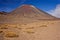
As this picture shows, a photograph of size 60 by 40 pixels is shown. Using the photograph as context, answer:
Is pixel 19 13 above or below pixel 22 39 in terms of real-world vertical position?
above

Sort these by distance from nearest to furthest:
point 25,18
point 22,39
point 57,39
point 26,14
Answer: point 57,39
point 22,39
point 25,18
point 26,14

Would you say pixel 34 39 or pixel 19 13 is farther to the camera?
pixel 19 13

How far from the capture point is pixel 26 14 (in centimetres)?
12912

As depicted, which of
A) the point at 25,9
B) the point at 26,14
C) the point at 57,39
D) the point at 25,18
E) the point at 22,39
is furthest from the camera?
the point at 25,9

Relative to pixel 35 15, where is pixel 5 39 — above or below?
below

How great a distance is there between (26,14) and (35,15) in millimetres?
7741

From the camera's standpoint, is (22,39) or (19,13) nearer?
(22,39)

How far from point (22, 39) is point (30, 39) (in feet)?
2.79

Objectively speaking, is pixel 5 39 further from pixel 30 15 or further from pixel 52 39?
pixel 30 15

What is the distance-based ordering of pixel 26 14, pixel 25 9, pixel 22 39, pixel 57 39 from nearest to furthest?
1. pixel 57 39
2. pixel 22 39
3. pixel 26 14
4. pixel 25 9

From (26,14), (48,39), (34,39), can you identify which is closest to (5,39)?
(34,39)

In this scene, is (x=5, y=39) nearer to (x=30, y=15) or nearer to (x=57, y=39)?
(x=57, y=39)

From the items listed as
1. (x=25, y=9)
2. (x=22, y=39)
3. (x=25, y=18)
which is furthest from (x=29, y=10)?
(x=22, y=39)

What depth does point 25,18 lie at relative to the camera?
395ft
